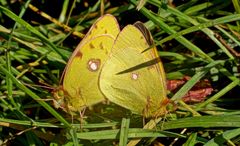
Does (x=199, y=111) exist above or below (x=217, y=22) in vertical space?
below

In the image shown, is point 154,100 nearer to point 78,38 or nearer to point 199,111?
point 199,111

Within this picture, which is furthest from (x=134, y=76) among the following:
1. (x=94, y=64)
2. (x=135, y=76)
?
(x=94, y=64)

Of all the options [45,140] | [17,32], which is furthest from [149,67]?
[17,32]

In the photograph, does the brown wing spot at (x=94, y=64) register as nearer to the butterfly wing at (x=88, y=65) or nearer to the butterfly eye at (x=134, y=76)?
the butterfly wing at (x=88, y=65)

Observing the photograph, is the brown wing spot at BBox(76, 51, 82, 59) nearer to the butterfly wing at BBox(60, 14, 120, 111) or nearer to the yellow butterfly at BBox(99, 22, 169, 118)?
the butterfly wing at BBox(60, 14, 120, 111)

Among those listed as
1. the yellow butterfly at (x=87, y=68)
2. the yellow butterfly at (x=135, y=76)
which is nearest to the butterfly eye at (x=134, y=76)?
the yellow butterfly at (x=135, y=76)

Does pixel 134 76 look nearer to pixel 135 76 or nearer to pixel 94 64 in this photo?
pixel 135 76

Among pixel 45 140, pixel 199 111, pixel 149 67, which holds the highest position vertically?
pixel 149 67
